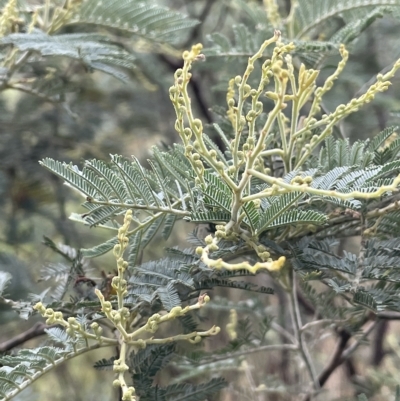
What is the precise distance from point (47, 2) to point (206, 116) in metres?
0.58

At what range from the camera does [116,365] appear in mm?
451

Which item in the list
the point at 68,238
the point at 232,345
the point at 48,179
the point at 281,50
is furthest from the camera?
the point at 48,179

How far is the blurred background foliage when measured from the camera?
87 centimetres

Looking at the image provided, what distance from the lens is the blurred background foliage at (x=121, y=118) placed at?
0.87 m

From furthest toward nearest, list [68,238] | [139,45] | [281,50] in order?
[68,238] < [139,45] < [281,50]

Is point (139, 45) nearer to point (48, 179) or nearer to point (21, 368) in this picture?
point (48, 179)

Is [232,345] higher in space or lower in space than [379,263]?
lower

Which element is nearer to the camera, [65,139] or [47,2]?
[47,2]

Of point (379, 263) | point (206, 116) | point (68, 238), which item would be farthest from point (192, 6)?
point (379, 263)

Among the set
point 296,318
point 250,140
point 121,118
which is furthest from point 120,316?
point 121,118

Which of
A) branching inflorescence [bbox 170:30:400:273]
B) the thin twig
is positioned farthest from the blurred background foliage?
branching inflorescence [bbox 170:30:400:273]

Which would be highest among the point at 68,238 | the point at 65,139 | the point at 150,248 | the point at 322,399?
the point at 65,139

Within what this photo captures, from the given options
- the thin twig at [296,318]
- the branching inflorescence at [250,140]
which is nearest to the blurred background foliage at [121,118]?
the thin twig at [296,318]

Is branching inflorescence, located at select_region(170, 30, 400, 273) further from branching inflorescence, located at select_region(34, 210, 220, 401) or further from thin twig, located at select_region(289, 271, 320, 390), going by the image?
thin twig, located at select_region(289, 271, 320, 390)
